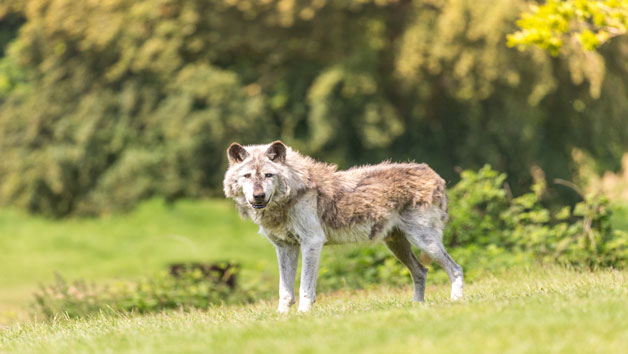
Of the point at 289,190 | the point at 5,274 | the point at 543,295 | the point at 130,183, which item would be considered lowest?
the point at 5,274

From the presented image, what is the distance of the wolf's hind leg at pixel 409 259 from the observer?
867cm

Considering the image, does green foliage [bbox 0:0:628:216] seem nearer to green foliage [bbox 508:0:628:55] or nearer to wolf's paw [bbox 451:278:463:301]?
green foliage [bbox 508:0:628:55]

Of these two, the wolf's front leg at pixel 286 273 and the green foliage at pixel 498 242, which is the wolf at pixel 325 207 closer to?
the wolf's front leg at pixel 286 273

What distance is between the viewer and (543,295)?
7.09 metres

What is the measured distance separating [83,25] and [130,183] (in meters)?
4.12

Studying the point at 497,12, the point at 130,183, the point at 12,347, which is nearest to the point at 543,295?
the point at 12,347

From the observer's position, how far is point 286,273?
8055mm

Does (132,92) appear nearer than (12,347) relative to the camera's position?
No

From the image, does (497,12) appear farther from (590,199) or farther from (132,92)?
(132,92)

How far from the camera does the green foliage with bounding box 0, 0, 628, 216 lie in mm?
19328

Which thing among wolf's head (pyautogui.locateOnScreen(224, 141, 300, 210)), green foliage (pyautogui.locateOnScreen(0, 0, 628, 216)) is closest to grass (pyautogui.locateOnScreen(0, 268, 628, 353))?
wolf's head (pyautogui.locateOnScreen(224, 141, 300, 210))

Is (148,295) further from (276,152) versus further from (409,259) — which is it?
(276,152)

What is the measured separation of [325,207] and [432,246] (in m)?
1.20

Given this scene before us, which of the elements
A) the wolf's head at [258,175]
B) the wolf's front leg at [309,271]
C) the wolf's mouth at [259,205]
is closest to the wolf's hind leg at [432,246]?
the wolf's front leg at [309,271]
